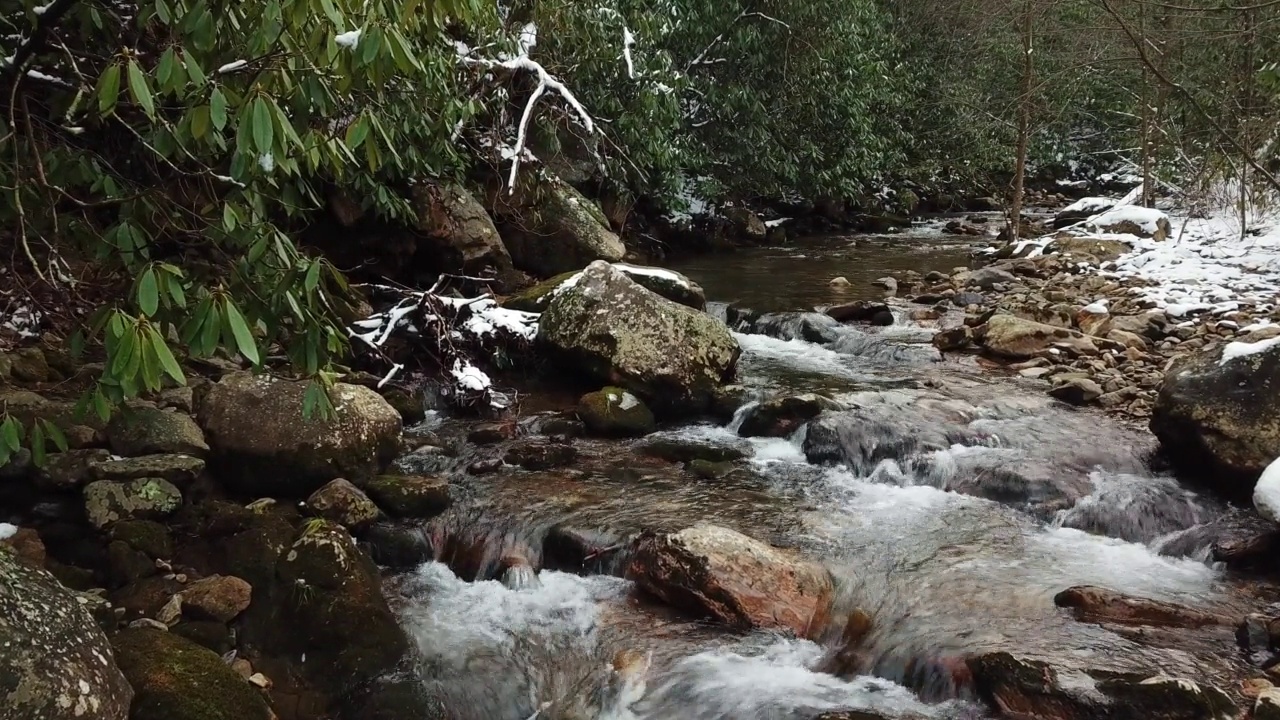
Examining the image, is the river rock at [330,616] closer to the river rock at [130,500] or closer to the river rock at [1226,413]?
the river rock at [130,500]

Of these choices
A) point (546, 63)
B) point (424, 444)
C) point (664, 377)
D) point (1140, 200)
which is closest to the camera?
point (424, 444)

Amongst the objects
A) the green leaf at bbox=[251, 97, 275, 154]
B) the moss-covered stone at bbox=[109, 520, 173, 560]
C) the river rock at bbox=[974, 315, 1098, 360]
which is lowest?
the river rock at bbox=[974, 315, 1098, 360]

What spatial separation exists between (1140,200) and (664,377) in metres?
12.0

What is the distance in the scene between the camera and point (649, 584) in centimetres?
439

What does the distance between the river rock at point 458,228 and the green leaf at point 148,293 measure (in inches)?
257

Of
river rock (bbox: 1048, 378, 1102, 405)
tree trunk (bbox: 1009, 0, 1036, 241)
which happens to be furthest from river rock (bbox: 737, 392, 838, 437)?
tree trunk (bbox: 1009, 0, 1036, 241)

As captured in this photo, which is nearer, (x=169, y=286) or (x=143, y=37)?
(x=169, y=286)

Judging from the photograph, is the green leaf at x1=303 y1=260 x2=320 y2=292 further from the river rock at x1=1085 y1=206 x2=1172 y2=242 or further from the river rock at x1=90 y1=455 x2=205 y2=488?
the river rock at x1=1085 y1=206 x2=1172 y2=242

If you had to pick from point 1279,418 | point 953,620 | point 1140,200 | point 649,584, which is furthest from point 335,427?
point 1140,200

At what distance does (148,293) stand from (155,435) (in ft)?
9.85

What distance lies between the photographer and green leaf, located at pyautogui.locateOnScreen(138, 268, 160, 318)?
203 cm

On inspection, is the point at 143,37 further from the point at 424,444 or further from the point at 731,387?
the point at 731,387

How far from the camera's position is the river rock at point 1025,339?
26.2ft

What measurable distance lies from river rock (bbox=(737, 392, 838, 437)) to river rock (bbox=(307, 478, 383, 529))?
2.78m
